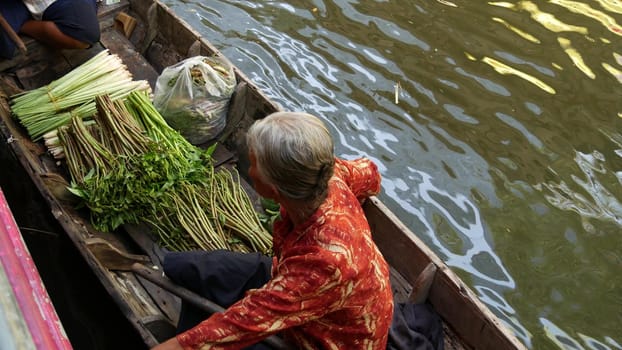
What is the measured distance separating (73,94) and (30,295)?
2921 millimetres

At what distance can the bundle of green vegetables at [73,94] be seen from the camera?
14.4 feet

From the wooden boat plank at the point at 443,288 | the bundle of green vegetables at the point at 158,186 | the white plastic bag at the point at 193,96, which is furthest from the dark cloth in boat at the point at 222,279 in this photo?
the white plastic bag at the point at 193,96

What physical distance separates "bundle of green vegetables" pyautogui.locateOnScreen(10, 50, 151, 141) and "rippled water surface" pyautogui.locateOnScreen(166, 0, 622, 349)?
1.86 meters

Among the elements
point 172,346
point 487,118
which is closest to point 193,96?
point 172,346

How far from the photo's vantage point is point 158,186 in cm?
386

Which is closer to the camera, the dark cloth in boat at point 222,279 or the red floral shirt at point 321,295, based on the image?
the red floral shirt at point 321,295

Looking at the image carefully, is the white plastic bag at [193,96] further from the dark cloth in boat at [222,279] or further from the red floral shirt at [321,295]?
the red floral shirt at [321,295]

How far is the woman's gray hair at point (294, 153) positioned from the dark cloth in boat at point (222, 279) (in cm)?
83

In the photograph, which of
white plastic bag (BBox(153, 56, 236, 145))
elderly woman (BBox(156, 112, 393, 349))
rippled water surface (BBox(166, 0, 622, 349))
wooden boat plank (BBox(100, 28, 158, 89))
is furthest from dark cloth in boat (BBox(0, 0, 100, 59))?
elderly woman (BBox(156, 112, 393, 349))

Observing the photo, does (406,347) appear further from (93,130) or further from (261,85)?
(261,85)

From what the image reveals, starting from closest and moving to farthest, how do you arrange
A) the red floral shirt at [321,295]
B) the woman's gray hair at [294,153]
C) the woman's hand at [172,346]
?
the woman's gray hair at [294,153] → the red floral shirt at [321,295] → the woman's hand at [172,346]

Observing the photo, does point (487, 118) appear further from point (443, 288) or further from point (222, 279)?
point (222, 279)

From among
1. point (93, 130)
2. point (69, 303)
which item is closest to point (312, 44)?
point (93, 130)

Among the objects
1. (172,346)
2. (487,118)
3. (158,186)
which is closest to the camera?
(172,346)
